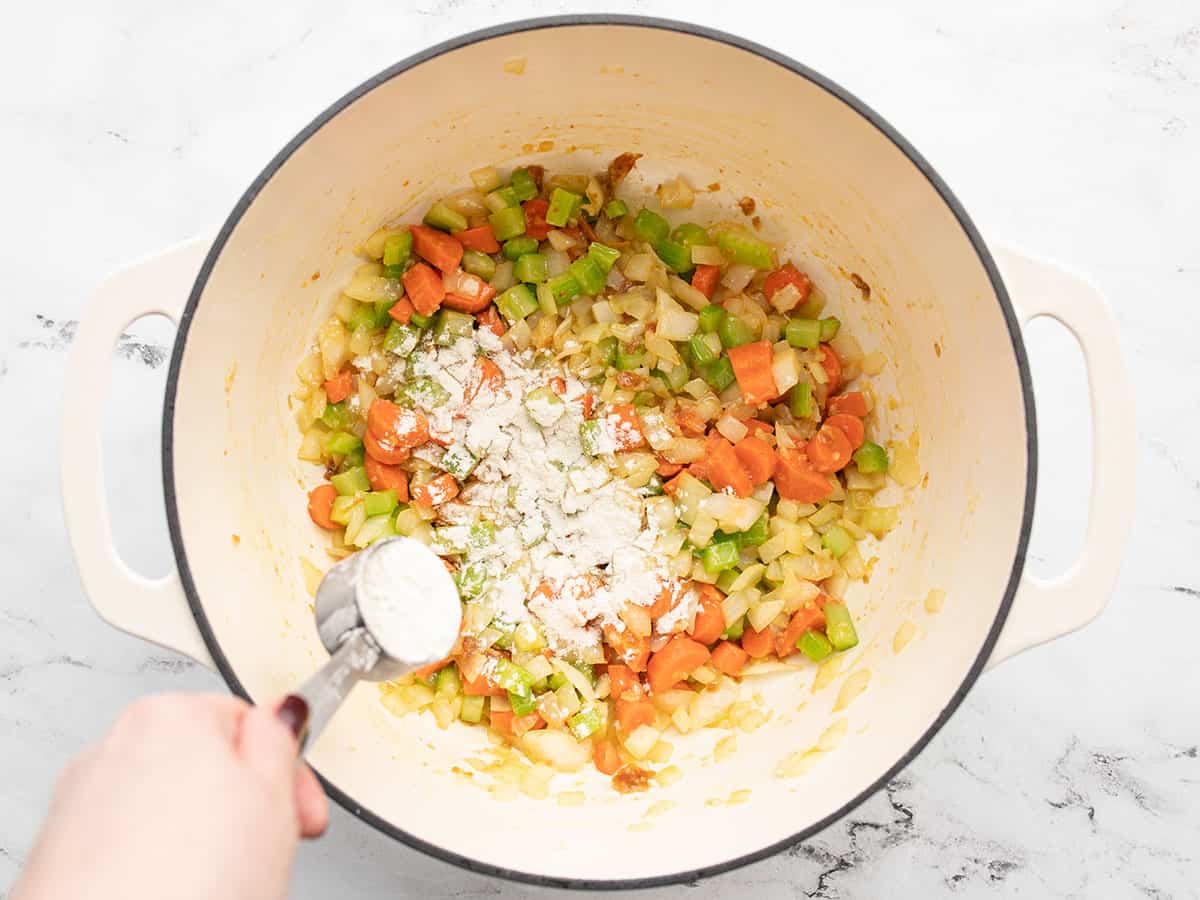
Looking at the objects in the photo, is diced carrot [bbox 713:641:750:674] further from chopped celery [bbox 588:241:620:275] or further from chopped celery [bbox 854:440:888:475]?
chopped celery [bbox 588:241:620:275]

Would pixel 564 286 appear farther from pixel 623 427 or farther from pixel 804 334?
pixel 804 334

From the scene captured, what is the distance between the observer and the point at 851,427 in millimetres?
2311

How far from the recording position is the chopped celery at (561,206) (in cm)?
227

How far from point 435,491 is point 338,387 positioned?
12.5 inches

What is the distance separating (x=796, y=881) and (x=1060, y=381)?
131cm

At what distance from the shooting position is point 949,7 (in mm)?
2363

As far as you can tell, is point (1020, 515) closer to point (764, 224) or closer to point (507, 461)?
point (764, 224)

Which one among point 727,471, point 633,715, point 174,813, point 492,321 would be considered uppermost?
point 492,321

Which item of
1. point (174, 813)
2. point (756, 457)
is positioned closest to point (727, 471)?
point (756, 457)

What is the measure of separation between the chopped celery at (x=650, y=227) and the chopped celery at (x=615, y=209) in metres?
0.04

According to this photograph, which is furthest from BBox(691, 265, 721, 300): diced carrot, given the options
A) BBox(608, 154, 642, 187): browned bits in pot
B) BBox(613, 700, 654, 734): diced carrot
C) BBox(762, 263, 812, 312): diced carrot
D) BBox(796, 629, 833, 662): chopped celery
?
BBox(613, 700, 654, 734): diced carrot

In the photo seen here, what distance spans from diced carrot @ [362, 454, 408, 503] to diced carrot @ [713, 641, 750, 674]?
79 centimetres

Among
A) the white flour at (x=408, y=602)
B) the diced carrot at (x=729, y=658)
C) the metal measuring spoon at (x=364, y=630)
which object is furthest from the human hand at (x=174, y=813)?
the diced carrot at (x=729, y=658)

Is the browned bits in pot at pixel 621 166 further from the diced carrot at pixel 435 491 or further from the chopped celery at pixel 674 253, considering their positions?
the diced carrot at pixel 435 491
